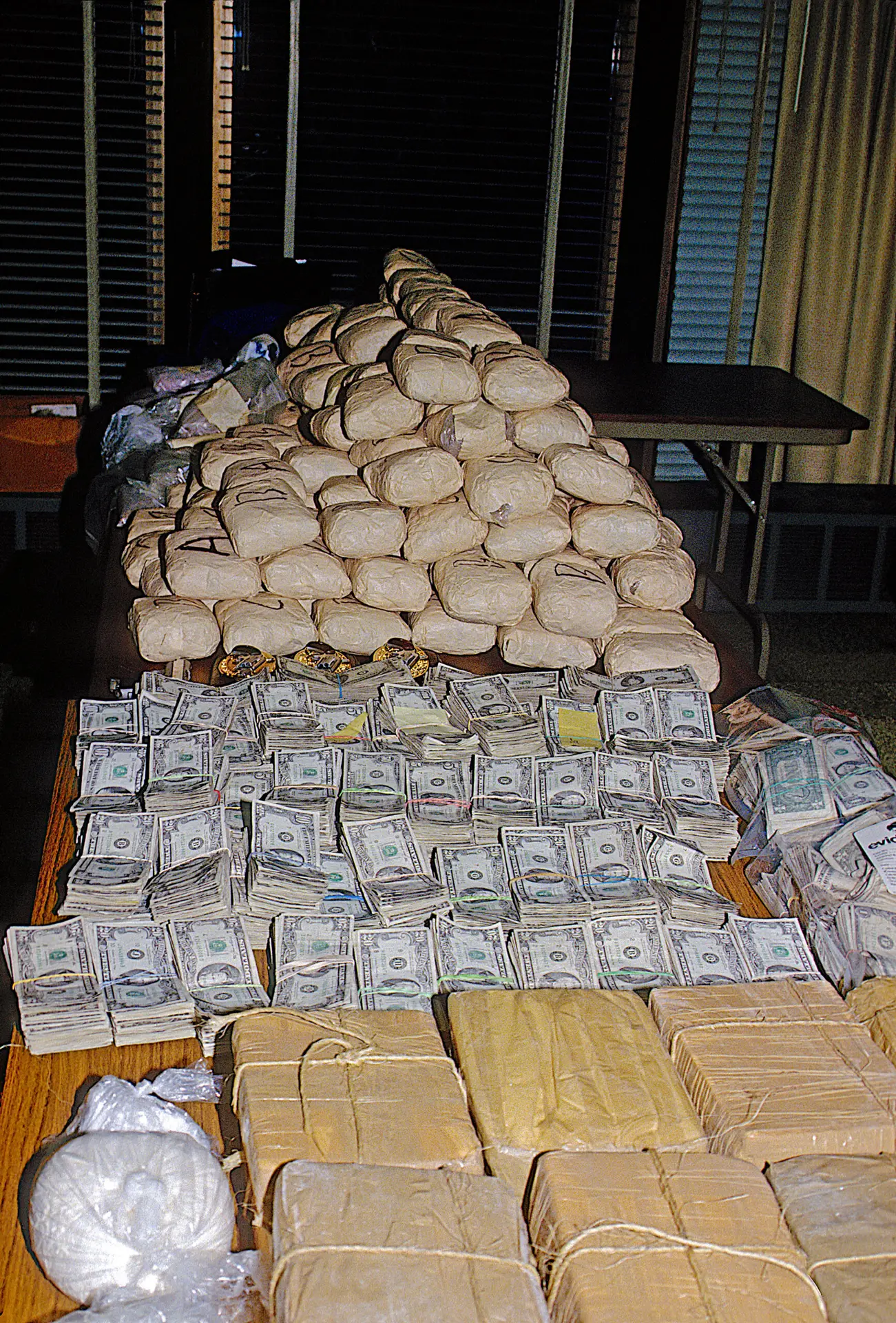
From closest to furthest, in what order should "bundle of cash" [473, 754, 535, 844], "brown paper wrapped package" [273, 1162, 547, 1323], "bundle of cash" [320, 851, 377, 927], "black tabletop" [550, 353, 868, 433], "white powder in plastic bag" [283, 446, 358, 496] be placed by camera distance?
Answer: "brown paper wrapped package" [273, 1162, 547, 1323] → "bundle of cash" [320, 851, 377, 927] → "bundle of cash" [473, 754, 535, 844] → "white powder in plastic bag" [283, 446, 358, 496] → "black tabletop" [550, 353, 868, 433]

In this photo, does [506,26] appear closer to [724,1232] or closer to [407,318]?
[407,318]

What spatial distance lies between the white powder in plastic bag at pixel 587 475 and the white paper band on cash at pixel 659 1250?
2363mm

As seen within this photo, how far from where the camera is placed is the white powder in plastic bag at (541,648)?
3707mm

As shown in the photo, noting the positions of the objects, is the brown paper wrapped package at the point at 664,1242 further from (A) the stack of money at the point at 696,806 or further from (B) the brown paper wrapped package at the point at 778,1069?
(A) the stack of money at the point at 696,806

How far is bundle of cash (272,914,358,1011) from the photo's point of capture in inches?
95.6

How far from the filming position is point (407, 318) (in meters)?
4.29

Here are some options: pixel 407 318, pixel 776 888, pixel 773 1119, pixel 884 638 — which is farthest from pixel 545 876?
pixel 884 638

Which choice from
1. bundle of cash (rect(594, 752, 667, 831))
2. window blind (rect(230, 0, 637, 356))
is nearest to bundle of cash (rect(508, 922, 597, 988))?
bundle of cash (rect(594, 752, 667, 831))

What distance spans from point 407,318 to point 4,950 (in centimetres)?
257

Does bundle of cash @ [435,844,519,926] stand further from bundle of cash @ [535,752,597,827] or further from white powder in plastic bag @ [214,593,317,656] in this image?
white powder in plastic bag @ [214,593,317,656]

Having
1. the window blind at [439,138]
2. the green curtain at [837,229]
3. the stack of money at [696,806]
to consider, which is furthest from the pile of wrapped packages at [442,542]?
the green curtain at [837,229]

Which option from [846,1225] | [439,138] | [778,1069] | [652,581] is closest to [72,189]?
[439,138]

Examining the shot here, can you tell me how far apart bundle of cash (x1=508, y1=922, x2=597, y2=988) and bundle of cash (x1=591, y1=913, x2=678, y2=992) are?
3 centimetres

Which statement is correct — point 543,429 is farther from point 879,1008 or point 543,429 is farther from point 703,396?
point 703,396
